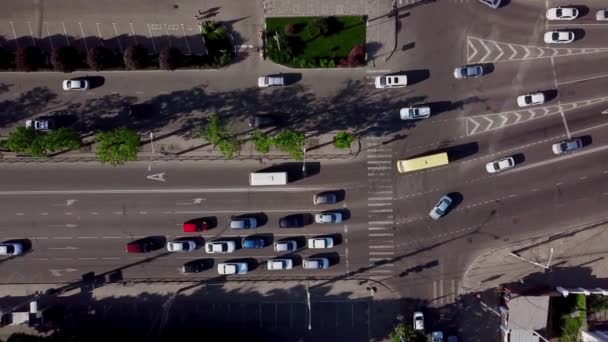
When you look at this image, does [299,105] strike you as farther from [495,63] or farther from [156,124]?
[495,63]

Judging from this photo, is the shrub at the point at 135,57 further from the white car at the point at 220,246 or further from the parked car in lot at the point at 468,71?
the parked car in lot at the point at 468,71

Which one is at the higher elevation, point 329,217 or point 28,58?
point 28,58

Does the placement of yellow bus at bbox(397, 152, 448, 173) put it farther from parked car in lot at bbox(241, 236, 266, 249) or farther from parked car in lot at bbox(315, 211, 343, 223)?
parked car in lot at bbox(241, 236, 266, 249)

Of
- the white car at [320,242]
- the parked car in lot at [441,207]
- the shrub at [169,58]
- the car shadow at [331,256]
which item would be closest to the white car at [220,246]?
the white car at [320,242]

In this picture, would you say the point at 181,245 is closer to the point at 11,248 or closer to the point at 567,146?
the point at 11,248

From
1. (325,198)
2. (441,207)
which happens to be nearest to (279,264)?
(325,198)

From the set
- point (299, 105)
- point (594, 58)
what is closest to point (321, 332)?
point (299, 105)
